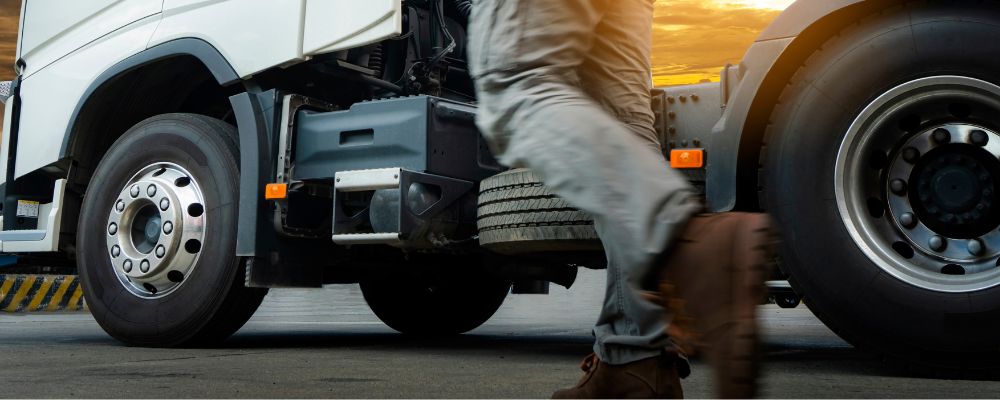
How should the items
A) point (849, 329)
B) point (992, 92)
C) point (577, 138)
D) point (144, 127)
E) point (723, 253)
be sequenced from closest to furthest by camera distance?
point (723, 253) < point (577, 138) < point (992, 92) < point (849, 329) < point (144, 127)

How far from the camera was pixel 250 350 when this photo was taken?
429 cm

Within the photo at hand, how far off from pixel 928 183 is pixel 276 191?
95.2 inches

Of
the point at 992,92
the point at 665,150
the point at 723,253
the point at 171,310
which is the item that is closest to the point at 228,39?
the point at 171,310

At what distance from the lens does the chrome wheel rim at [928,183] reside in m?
2.75

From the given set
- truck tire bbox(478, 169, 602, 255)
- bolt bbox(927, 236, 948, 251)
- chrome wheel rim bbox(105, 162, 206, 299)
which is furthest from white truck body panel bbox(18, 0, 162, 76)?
bolt bbox(927, 236, 948, 251)

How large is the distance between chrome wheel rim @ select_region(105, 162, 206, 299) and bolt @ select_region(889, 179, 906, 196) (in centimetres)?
273

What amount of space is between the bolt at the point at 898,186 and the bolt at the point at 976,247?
230 millimetres

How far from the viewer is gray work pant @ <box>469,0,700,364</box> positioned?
1491 millimetres

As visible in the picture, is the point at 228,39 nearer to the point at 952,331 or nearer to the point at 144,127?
the point at 144,127

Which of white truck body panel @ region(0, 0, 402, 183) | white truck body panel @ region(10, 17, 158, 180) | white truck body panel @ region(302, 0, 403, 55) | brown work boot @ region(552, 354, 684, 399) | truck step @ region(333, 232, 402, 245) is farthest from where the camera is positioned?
white truck body panel @ region(10, 17, 158, 180)

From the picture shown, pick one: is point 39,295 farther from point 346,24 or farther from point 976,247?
point 976,247

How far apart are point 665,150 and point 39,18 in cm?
363

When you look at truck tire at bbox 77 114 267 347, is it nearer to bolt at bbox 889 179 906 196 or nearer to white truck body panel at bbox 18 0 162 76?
white truck body panel at bbox 18 0 162 76

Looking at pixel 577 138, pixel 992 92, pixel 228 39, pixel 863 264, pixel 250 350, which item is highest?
pixel 228 39
